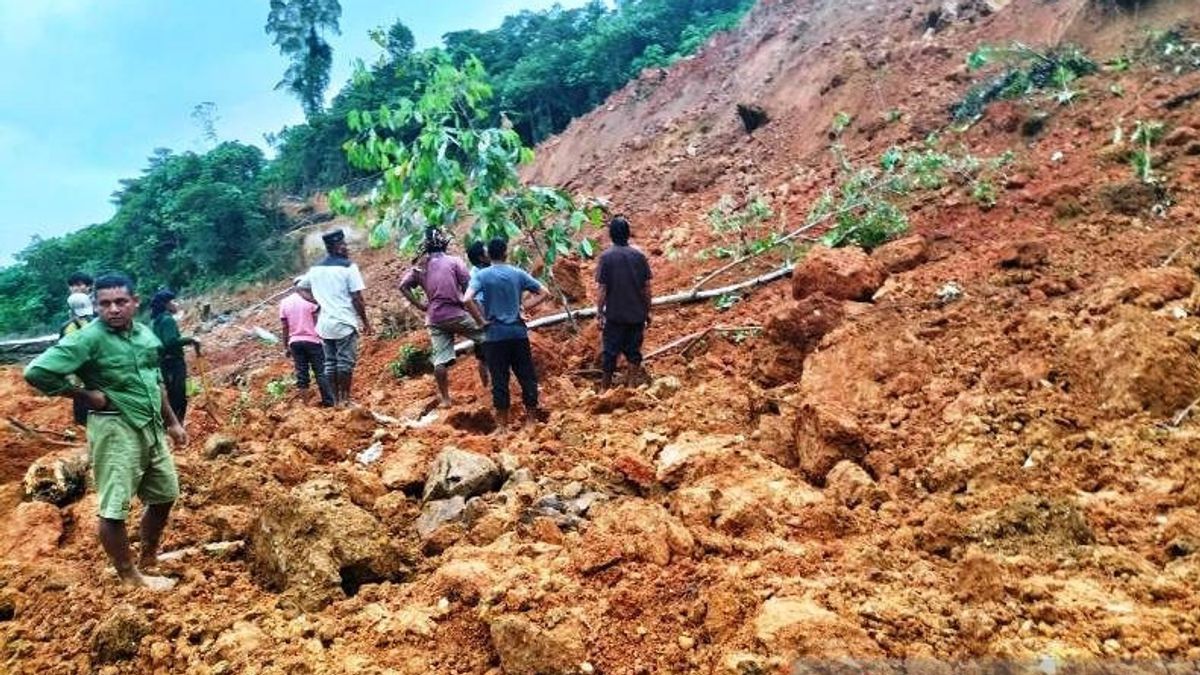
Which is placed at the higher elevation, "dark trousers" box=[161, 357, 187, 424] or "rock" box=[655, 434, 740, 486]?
"dark trousers" box=[161, 357, 187, 424]

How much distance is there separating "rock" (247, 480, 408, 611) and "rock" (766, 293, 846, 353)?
2722 mm

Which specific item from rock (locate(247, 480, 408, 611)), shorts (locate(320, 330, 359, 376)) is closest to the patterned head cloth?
shorts (locate(320, 330, 359, 376))

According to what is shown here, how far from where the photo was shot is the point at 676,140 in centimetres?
1595

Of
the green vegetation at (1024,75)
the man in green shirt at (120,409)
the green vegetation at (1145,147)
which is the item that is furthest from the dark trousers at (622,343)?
the green vegetation at (1024,75)

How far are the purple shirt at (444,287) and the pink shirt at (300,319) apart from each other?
1275 mm

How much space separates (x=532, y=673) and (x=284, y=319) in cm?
506

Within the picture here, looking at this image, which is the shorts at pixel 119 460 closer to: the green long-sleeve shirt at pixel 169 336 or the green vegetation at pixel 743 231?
the green long-sleeve shirt at pixel 169 336

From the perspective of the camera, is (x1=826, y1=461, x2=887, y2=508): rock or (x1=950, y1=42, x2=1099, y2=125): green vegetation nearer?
(x1=826, y1=461, x2=887, y2=508): rock

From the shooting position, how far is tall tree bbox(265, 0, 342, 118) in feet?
105

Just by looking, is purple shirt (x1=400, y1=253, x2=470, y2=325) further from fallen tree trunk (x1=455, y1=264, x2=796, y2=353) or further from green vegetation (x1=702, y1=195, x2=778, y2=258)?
green vegetation (x1=702, y1=195, x2=778, y2=258)

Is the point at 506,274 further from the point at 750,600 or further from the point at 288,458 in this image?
the point at 750,600

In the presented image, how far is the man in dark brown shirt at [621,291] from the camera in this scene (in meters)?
5.36

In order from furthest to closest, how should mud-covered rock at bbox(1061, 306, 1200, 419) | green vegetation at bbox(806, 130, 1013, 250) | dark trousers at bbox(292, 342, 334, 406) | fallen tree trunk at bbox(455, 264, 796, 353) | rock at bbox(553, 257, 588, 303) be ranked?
rock at bbox(553, 257, 588, 303), fallen tree trunk at bbox(455, 264, 796, 353), green vegetation at bbox(806, 130, 1013, 250), dark trousers at bbox(292, 342, 334, 406), mud-covered rock at bbox(1061, 306, 1200, 419)

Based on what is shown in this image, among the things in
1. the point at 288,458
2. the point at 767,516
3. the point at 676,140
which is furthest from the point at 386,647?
the point at 676,140
